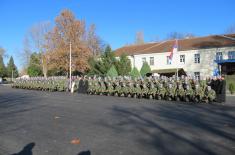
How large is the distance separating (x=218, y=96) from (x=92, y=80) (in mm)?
12132

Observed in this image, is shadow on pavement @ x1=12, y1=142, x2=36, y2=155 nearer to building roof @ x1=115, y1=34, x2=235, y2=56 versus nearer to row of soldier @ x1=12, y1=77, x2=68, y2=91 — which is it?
row of soldier @ x1=12, y1=77, x2=68, y2=91

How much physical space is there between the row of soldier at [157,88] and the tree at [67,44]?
2306cm

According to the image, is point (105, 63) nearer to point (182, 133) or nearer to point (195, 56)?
point (195, 56)

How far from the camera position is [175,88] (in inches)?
749

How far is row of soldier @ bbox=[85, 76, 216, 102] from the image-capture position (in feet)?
57.9

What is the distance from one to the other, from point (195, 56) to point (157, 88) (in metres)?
29.4

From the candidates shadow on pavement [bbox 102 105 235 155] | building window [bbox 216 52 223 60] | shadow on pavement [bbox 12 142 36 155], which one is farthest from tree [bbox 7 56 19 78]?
shadow on pavement [bbox 12 142 36 155]

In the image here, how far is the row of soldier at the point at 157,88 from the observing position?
17641mm

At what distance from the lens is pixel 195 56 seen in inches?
1892

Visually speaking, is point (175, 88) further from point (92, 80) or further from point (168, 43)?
point (168, 43)

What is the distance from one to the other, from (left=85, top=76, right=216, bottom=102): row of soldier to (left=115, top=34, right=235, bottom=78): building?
18.4 metres

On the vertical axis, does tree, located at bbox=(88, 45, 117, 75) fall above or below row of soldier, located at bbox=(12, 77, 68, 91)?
above

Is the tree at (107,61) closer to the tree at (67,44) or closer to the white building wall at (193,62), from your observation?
the tree at (67,44)

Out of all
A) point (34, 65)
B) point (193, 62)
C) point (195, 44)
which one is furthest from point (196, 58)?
point (34, 65)
